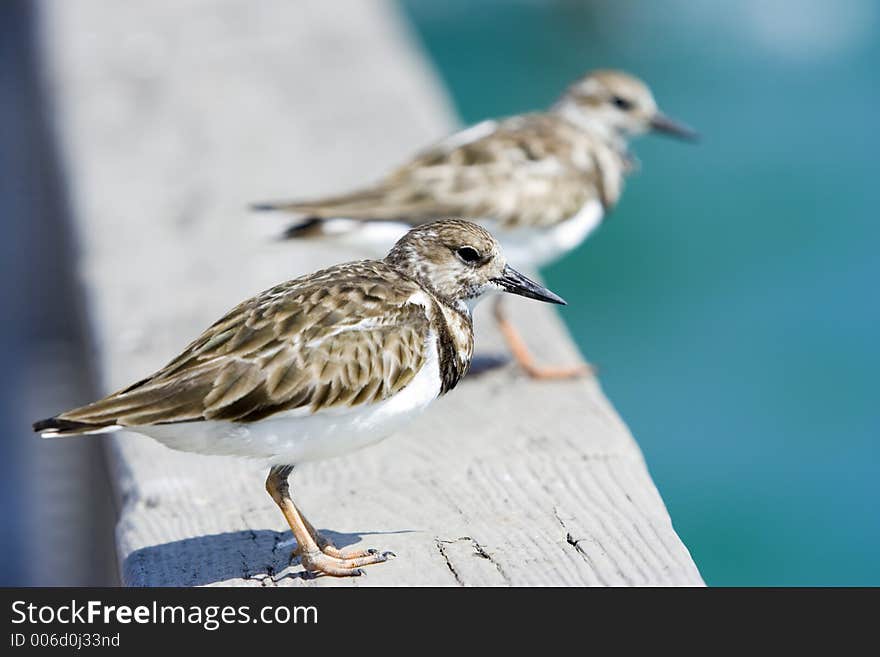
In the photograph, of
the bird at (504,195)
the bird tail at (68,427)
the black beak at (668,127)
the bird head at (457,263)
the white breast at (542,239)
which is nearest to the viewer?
the bird tail at (68,427)

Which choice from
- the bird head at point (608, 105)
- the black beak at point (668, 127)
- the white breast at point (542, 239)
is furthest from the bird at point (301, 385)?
the black beak at point (668, 127)

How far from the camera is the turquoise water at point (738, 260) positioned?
6750 mm

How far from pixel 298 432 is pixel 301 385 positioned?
0.09m

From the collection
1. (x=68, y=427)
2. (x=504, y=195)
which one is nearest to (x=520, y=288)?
(x=68, y=427)

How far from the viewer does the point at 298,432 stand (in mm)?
2539

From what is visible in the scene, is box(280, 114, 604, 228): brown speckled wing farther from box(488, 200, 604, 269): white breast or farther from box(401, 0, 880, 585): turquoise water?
box(401, 0, 880, 585): turquoise water

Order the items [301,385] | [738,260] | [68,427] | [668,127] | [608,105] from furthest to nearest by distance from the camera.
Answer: [738,260] < [668,127] < [608,105] < [301,385] < [68,427]

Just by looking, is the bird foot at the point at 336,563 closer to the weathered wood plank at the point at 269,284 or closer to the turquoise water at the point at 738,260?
the weathered wood plank at the point at 269,284

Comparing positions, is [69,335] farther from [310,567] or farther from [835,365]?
[835,365]

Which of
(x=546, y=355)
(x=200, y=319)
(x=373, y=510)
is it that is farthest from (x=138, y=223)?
(x=373, y=510)

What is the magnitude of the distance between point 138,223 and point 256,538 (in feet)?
6.16

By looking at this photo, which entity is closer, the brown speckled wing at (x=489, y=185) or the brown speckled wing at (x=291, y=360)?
the brown speckled wing at (x=291, y=360)

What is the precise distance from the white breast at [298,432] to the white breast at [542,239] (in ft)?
5.94

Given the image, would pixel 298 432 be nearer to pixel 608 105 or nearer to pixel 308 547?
pixel 308 547
